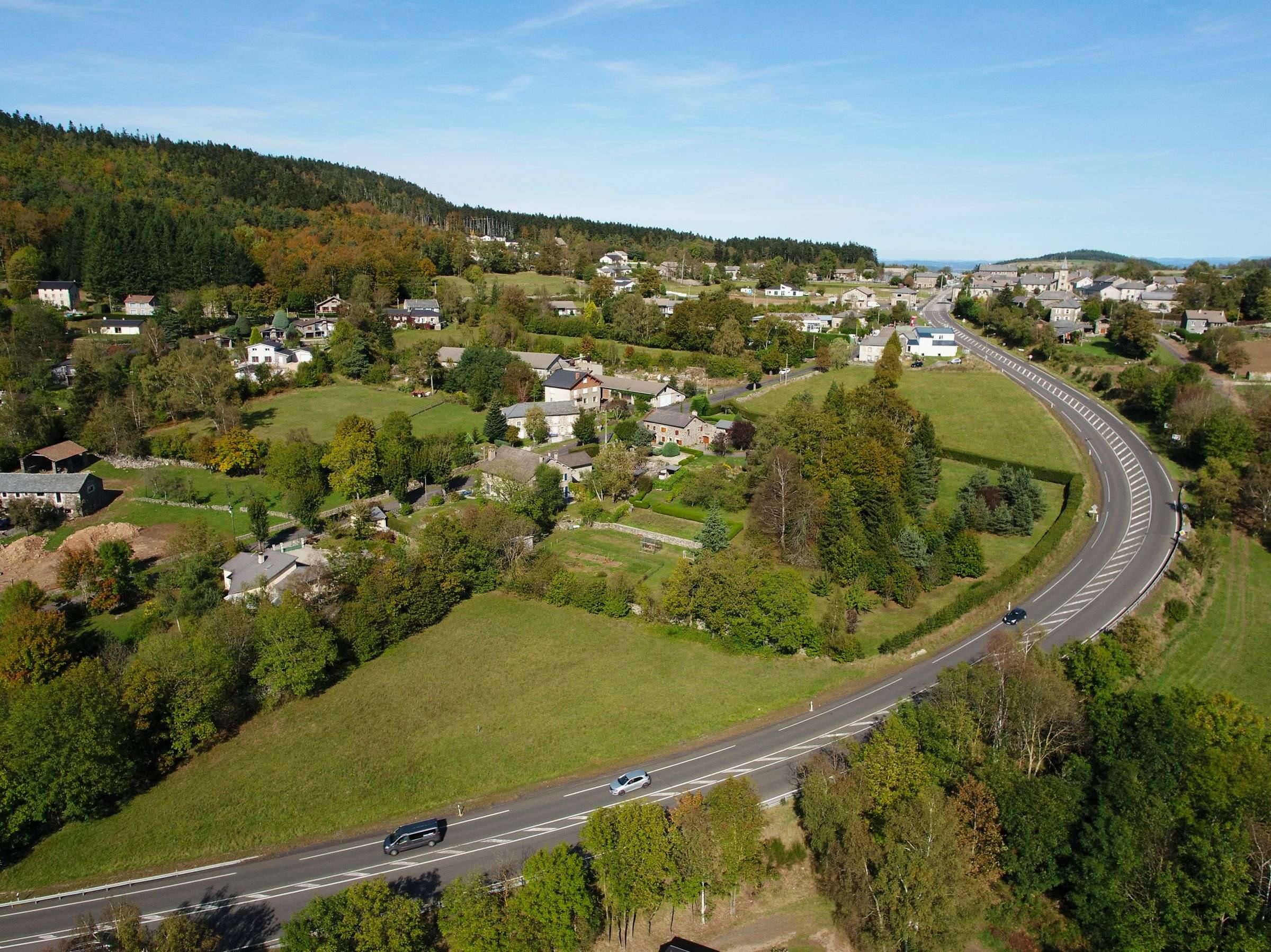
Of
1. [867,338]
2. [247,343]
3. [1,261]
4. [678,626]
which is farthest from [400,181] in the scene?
[678,626]

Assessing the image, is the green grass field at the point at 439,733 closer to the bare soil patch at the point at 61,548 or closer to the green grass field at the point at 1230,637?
the green grass field at the point at 1230,637

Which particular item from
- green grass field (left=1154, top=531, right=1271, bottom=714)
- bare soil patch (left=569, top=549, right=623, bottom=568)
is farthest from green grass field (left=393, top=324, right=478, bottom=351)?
green grass field (left=1154, top=531, right=1271, bottom=714)

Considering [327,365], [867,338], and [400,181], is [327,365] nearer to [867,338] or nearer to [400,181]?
[867,338]

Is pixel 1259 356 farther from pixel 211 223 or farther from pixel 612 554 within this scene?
pixel 211 223

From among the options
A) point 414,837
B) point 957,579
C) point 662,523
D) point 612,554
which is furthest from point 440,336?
point 414,837

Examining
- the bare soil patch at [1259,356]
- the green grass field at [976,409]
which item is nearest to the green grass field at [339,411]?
the green grass field at [976,409]

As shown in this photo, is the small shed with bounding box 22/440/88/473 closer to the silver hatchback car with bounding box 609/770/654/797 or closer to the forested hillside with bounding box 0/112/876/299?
the forested hillside with bounding box 0/112/876/299
